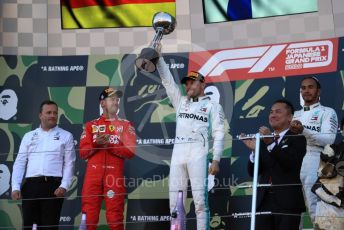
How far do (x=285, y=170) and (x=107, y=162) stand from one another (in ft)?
5.40

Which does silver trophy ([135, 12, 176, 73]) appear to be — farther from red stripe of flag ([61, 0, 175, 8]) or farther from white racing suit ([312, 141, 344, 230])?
red stripe of flag ([61, 0, 175, 8])

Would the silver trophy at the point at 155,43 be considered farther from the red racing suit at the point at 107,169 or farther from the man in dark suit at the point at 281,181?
the man in dark suit at the point at 281,181

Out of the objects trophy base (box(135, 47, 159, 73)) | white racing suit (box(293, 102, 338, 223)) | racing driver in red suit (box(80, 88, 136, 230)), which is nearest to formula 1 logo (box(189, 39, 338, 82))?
white racing suit (box(293, 102, 338, 223))

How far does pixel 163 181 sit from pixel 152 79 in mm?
1088

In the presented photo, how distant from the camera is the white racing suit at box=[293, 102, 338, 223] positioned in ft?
19.5

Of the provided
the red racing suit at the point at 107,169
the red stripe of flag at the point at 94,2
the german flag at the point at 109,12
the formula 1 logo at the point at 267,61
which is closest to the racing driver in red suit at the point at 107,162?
the red racing suit at the point at 107,169

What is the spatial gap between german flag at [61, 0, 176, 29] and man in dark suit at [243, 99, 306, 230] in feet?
8.85

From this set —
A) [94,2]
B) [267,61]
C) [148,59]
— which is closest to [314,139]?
[148,59]

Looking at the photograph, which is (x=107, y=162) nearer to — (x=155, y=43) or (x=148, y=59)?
(x=148, y=59)

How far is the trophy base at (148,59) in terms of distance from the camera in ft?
20.1

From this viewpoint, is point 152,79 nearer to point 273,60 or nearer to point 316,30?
point 273,60

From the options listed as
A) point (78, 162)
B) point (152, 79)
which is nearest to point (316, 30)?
point (152, 79)

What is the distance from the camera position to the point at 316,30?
7555mm

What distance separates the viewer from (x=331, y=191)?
17.6ft
